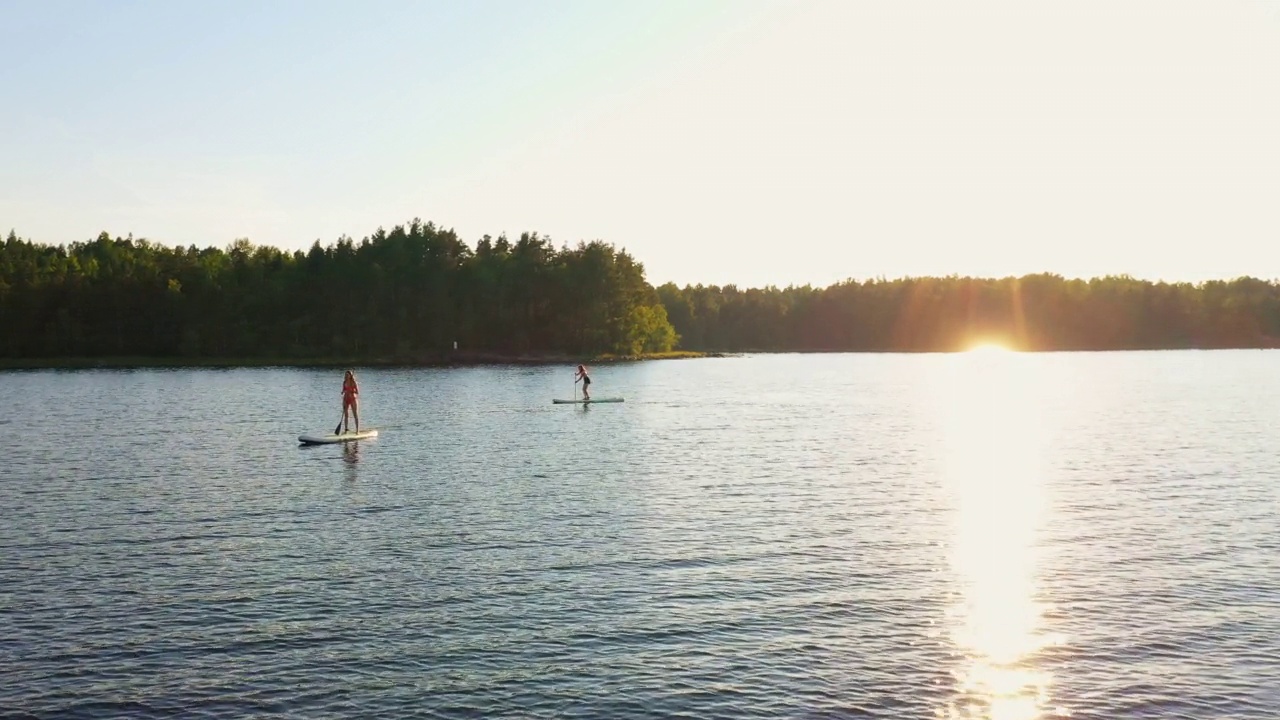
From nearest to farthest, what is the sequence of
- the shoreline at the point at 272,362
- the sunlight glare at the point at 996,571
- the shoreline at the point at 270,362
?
the sunlight glare at the point at 996,571, the shoreline at the point at 270,362, the shoreline at the point at 272,362

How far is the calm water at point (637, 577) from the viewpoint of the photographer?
1855 centimetres

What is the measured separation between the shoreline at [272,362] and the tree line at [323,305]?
2.49 metres

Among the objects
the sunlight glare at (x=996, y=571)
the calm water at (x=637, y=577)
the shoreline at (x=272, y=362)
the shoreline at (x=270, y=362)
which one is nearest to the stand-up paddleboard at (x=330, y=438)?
the calm water at (x=637, y=577)

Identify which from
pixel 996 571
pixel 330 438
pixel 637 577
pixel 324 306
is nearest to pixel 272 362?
pixel 324 306

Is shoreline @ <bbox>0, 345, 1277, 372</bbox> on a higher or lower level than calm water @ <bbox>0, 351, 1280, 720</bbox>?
higher

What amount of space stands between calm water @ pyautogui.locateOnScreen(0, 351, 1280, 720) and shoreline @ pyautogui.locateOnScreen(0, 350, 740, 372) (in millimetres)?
115629

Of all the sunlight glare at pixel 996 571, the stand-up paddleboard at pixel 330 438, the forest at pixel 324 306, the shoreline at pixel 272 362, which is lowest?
the sunlight glare at pixel 996 571

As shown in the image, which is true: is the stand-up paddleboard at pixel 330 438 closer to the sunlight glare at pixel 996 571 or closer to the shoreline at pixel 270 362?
the sunlight glare at pixel 996 571

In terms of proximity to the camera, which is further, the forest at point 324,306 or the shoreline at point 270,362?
the forest at point 324,306

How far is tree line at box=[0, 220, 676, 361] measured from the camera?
18225 centimetres

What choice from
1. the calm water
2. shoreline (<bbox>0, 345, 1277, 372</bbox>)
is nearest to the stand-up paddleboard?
the calm water

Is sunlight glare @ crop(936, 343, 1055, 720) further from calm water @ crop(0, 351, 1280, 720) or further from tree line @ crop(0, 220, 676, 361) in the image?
tree line @ crop(0, 220, 676, 361)

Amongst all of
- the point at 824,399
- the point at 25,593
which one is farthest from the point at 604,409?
the point at 25,593

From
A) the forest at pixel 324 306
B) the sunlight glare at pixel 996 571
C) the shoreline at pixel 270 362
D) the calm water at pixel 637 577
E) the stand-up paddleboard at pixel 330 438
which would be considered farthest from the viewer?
the forest at pixel 324 306
